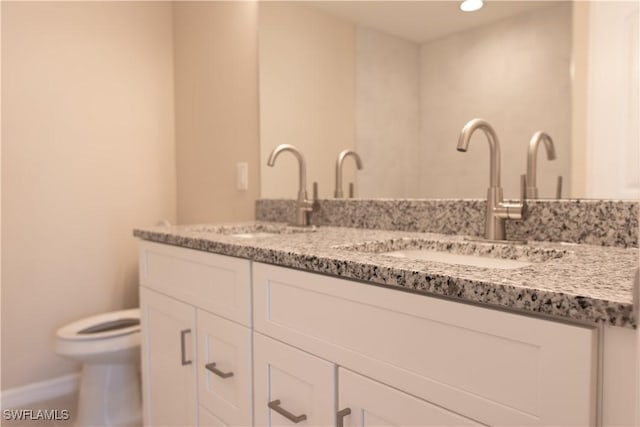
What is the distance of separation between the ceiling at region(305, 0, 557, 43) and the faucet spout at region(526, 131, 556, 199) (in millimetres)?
335

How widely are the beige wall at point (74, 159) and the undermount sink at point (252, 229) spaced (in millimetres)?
869

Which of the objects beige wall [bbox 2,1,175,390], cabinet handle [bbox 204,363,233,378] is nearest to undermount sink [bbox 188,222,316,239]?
cabinet handle [bbox 204,363,233,378]

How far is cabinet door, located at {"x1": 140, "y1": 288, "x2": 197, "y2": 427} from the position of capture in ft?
4.08

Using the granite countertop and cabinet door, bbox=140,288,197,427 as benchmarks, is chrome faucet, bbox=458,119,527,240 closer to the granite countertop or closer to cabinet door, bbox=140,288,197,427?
the granite countertop

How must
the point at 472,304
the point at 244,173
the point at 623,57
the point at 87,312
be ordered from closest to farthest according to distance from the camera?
the point at 472,304 → the point at 623,57 → the point at 244,173 → the point at 87,312

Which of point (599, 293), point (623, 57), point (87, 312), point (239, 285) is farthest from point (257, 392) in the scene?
point (87, 312)

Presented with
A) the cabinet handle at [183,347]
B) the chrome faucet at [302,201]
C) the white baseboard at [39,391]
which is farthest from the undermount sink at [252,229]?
the white baseboard at [39,391]

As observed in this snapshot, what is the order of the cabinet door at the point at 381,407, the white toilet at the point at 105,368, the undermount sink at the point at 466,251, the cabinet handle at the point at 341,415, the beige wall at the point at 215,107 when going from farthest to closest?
the beige wall at the point at 215,107, the white toilet at the point at 105,368, the undermount sink at the point at 466,251, the cabinet handle at the point at 341,415, the cabinet door at the point at 381,407

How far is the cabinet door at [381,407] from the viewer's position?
64 cm

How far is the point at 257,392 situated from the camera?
99cm

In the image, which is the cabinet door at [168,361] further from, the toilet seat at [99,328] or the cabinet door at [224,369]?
the toilet seat at [99,328]

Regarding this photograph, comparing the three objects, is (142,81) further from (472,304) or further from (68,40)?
(472,304)

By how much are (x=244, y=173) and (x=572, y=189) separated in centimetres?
128

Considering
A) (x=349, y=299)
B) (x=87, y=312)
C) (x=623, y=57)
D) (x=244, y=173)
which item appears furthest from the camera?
(x=87, y=312)
